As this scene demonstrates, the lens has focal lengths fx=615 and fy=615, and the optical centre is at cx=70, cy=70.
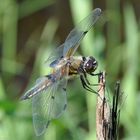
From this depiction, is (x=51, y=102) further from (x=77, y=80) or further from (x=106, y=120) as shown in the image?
(x=77, y=80)

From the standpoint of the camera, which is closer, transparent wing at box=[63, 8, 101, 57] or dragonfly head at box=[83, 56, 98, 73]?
dragonfly head at box=[83, 56, 98, 73]

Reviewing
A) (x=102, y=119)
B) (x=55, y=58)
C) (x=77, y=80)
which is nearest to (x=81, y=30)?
(x=55, y=58)

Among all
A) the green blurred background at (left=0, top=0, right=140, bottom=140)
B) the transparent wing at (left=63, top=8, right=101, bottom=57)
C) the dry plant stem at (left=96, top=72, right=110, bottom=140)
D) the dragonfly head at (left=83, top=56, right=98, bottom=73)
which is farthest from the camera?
the green blurred background at (left=0, top=0, right=140, bottom=140)

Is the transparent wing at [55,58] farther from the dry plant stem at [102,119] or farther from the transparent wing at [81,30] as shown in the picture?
the dry plant stem at [102,119]

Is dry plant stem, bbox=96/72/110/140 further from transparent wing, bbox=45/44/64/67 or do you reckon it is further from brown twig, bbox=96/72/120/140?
transparent wing, bbox=45/44/64/67

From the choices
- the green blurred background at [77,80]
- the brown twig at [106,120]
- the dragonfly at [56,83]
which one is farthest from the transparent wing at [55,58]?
the green blurred background at [77,80]

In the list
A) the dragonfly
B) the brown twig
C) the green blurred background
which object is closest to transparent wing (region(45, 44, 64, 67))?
the dragonfly

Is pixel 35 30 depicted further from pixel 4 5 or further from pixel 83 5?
pixel 83 5
